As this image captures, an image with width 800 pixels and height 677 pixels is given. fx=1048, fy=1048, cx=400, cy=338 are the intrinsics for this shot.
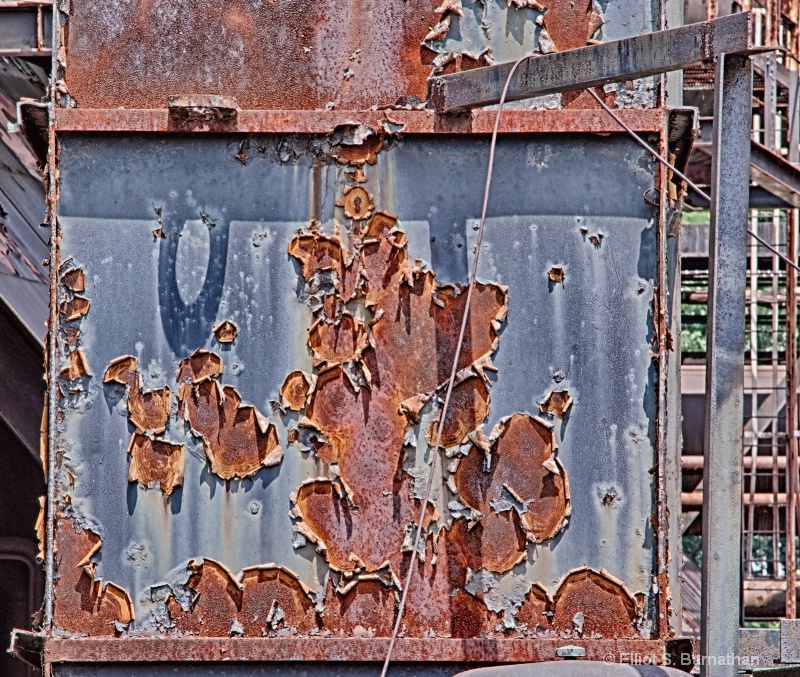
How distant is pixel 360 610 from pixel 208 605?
0.62 meters

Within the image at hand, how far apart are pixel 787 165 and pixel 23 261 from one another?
5420 mm

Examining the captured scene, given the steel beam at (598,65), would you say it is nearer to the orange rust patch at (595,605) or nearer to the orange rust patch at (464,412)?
the orange rust patch at (464,412)

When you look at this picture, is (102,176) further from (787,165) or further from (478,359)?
(787,165)

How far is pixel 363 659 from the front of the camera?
416 centimetres

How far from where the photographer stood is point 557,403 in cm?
430

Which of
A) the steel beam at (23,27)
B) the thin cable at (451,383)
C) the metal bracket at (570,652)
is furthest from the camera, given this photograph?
the steel beam at (23,27)

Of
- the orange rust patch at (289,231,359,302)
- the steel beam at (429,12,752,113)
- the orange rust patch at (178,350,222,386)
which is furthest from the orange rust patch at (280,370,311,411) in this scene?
the steel beam at (429,12,752,113)

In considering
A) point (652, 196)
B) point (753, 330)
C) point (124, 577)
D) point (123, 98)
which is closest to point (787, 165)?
point (753, 330)

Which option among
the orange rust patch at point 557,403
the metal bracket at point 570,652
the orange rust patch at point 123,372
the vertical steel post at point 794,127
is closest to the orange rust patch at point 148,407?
the orange rust patch at point 123,372

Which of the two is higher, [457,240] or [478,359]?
[457,240]

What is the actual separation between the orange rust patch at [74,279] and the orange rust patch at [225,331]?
23.1 inches

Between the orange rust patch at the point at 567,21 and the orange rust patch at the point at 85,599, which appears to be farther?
the orange rust patch at the point at 567,21

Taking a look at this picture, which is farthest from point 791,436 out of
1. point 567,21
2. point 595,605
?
point 567,21

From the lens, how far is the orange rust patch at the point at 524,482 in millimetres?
4258
